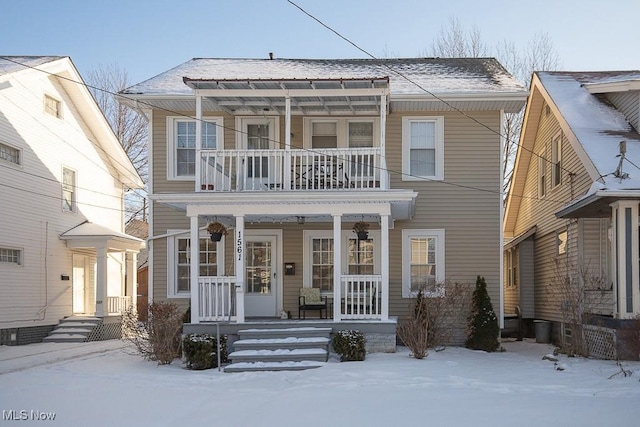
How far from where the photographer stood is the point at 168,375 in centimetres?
1143

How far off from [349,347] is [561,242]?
7.52 metres

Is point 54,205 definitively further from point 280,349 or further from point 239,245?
point 280,349

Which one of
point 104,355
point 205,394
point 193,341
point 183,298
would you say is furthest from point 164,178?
point 205,394

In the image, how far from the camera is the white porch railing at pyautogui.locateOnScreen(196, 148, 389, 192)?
1380 centimetres

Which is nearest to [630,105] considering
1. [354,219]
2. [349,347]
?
[354,219]

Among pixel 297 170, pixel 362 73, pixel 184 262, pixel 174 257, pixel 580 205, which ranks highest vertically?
pixel 362 73

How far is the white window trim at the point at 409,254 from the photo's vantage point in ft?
53.2

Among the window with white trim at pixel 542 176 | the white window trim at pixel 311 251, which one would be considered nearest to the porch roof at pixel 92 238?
the white window trim at pixel 311 251

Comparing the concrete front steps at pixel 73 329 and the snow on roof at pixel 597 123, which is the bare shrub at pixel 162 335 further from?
the snow on roof at pixel 597 123

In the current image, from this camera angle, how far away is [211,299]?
1410cm

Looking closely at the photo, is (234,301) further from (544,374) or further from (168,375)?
(544,374)

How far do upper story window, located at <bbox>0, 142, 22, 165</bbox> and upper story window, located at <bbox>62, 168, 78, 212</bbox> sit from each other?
251 centimetres

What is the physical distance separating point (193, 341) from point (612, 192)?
26.4 ft

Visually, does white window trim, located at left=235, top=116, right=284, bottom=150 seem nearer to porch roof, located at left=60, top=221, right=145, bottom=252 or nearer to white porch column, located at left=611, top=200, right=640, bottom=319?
porch roof, located at left=60, top=221, right=145, bottom=252
